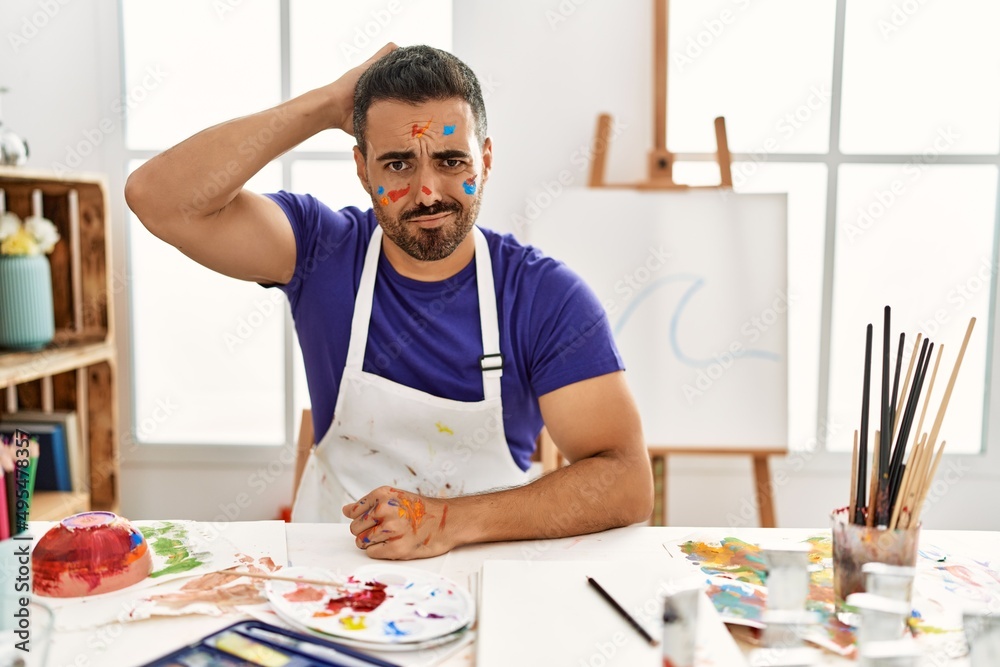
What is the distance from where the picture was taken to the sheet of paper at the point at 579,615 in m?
0.72

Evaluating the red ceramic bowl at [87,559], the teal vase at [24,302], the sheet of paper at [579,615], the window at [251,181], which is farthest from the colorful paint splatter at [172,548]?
the window at [251,181]

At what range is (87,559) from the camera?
2.79 feet

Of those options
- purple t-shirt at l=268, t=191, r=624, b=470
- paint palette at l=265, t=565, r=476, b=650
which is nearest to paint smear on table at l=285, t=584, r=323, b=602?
paint palette at l=265, t=565, r=476, b=650

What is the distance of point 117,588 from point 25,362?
51.7 inches

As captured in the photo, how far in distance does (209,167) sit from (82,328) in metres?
1.17

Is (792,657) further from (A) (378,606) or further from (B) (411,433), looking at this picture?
(B) (411,433)

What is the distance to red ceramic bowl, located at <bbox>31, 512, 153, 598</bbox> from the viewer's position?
2.77 feet

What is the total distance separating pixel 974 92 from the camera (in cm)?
232

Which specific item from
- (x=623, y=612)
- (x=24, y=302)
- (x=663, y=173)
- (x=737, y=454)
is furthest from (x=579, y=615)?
(x=24, y=302)

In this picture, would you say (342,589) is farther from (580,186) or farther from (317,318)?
(580,186)

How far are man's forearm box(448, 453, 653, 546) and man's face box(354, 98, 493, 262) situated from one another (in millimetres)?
482

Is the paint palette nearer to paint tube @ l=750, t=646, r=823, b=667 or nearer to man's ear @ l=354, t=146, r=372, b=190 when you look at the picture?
paint tube @ l=750, t=646, r=823, b=667

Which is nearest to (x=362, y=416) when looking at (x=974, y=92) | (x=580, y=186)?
(x=580, y=186)

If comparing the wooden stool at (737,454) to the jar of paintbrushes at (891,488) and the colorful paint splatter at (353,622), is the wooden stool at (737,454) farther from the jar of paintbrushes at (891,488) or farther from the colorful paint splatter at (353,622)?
the colorful paint splatter at (353,622)
